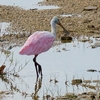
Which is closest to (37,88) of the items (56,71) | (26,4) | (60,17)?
(56,71)

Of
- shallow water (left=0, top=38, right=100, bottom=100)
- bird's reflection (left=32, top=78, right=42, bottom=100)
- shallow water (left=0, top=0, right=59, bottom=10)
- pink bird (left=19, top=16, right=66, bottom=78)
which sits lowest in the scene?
bird's reflection (left=32, top=78, right=42, bottom=100)

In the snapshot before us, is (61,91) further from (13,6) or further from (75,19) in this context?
(13,6)

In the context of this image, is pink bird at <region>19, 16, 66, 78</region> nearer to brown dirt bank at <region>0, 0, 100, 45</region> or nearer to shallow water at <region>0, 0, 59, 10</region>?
brown dirt bank at <region>0, 0, 100, 45</region>

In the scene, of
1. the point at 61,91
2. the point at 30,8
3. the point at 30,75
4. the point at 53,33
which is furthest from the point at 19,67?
the point at 30,8

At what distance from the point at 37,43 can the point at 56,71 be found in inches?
28.2

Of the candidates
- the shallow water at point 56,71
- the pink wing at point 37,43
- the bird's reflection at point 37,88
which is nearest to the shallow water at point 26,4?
the shallow water at point 56,71

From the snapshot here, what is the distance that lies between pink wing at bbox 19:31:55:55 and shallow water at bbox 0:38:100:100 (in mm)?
512

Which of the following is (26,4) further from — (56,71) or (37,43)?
(56,71)

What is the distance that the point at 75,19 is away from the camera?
18.0m

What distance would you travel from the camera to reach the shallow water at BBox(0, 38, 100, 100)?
35.1 feet

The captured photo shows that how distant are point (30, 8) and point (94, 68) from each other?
28.9ft

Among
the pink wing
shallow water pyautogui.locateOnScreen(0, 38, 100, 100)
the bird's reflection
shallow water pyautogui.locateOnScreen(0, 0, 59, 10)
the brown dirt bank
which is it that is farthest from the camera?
shallow water pyautogui.locateOnScreen(0, 0, 59, 10)

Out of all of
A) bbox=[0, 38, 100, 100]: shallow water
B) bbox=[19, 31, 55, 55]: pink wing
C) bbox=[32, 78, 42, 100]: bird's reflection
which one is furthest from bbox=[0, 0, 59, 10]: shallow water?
bbox=[32, 78, 42, 100]: bird's reflection

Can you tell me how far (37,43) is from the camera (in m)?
12.0
